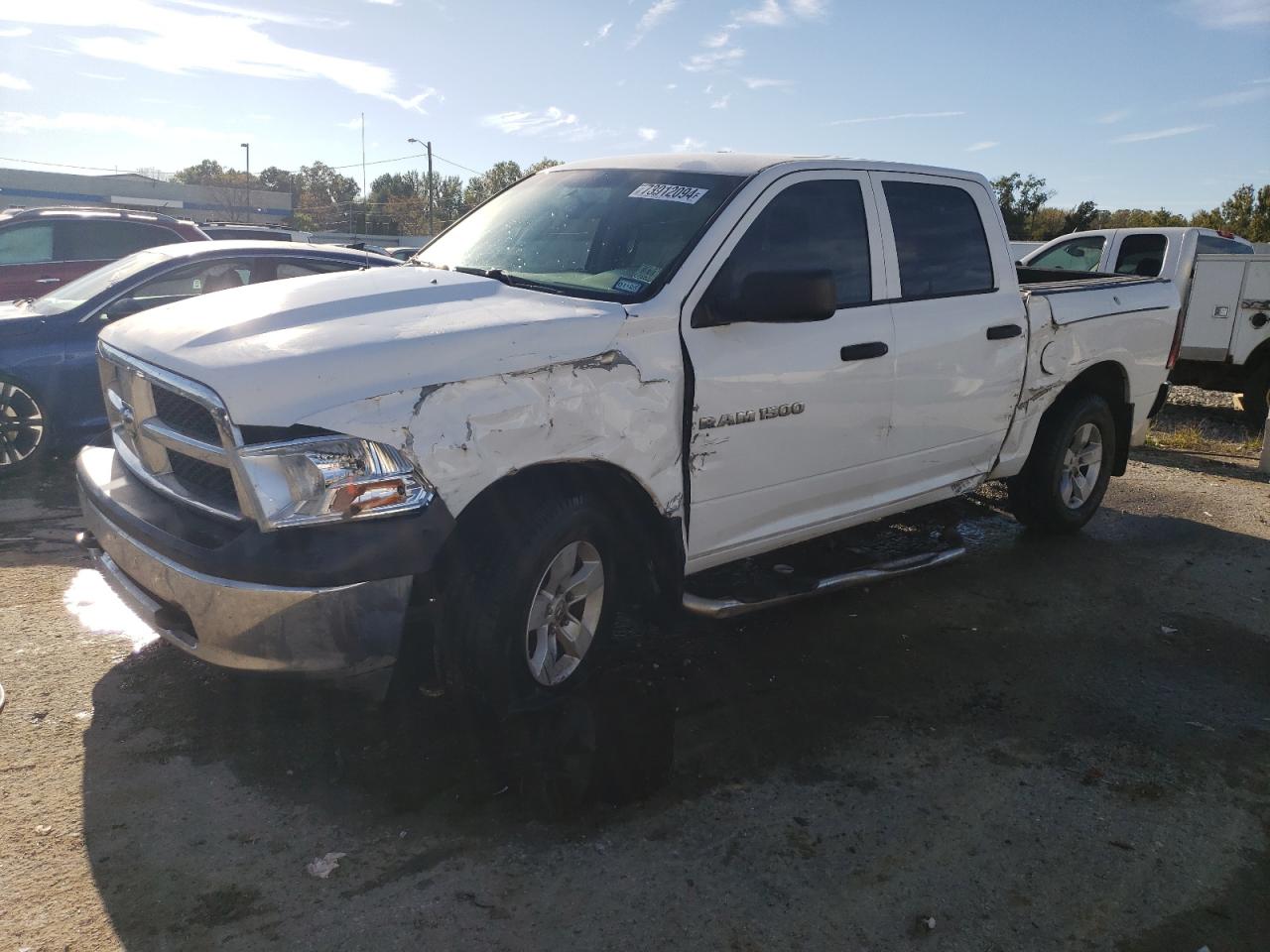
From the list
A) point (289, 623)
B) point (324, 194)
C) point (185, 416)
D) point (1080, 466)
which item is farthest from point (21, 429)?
point (324, 194)

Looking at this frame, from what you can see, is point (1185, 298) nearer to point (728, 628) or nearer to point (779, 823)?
point (728, 628)

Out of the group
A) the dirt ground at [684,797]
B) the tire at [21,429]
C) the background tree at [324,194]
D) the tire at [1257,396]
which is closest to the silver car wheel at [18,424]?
the tire at [21,429]

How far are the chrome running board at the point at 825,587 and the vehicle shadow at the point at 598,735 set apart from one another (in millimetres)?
318

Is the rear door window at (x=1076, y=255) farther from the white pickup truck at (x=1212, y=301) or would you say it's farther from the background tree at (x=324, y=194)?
the background tree at (x=324, y=194)

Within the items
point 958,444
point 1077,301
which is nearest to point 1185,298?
point 1077,301

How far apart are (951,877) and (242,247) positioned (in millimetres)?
6542

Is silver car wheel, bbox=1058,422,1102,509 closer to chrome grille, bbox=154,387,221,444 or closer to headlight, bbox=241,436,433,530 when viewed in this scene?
headlight, bbox=241,436,433,530

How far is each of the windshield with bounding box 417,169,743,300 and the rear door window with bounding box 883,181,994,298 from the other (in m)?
1.03

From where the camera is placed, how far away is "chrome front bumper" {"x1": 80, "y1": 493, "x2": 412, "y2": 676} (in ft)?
9.55

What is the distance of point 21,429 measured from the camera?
6.68 meters

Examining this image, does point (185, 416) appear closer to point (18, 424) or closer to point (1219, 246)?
point (18, 424)

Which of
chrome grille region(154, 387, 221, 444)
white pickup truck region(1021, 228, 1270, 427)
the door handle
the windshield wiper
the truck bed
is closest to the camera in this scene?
chrome grille region(154, 387, 221, 444)

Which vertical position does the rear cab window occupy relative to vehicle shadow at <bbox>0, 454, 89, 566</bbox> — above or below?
above

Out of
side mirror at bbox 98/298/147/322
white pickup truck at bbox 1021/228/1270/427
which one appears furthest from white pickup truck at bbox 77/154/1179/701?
white pickup truck at bbox 1021/228/1270/427
